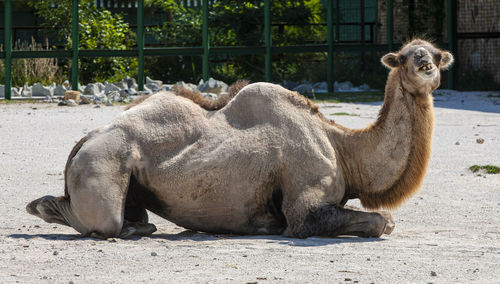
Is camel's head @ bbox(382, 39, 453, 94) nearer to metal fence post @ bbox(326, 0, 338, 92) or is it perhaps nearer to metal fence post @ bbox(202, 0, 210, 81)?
metal fence post @ bbox(202, 0, 210, 81)

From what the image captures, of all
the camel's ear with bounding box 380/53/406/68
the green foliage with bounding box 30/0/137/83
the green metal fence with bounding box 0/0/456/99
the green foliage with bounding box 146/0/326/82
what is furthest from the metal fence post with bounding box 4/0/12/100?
the camel's ear with bounding box 380/53/406/68

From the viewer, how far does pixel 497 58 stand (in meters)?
21.9

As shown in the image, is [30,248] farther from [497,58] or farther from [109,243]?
[497,58]

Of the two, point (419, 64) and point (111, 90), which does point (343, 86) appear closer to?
point (111, 90)

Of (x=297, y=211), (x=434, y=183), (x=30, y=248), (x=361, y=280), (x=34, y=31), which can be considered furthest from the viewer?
(x=34, y=31)

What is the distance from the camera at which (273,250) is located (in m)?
5.62

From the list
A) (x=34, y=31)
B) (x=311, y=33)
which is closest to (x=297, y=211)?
(x=311, y=33)

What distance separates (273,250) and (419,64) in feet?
5.70

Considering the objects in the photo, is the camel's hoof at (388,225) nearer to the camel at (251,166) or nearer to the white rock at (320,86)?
the camel at (251,166)

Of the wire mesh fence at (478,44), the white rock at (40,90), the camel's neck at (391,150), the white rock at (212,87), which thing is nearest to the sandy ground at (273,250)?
the camel's neck at (391,150)

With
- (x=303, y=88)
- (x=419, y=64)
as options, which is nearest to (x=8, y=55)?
(x=303, y=88)

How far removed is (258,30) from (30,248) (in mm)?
18705

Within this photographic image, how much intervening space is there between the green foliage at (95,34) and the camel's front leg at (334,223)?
17.2m

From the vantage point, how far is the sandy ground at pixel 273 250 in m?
4.87
